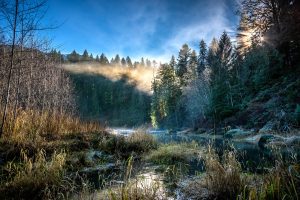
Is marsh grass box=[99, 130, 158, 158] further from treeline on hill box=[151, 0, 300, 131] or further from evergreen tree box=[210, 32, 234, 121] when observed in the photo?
evergreen tree box=[210, 32, 234, 121]

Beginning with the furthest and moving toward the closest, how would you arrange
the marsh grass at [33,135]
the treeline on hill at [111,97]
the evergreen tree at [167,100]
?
1. the treeline on hill at [111,97]
2. the evergreen tree at [167,100]
3. the marsh grass at [33,135]

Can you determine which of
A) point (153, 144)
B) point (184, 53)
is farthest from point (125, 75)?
point (153, 144)

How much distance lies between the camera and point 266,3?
75.3 ft

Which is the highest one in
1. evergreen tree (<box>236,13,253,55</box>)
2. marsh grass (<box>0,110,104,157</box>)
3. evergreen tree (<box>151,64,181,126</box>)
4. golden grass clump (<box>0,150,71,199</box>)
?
evergreen tree (<box>236,13,253,55</box>)

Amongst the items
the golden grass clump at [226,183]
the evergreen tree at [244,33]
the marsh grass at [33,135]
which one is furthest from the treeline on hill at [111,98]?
the golden grass clump at [226,183]

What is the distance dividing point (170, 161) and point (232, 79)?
3786 cm

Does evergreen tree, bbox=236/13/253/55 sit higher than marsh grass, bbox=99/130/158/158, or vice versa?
evergreen tree, bbox=236/13/253/55

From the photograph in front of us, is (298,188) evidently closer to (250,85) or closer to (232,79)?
(250,85)

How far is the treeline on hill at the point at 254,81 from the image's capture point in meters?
22.1

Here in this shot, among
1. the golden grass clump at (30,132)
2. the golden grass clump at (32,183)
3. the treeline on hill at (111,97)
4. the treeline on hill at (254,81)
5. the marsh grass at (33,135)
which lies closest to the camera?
the golden grass clump at (32,183)

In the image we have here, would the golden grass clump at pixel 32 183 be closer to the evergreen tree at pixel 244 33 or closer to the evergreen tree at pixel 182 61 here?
the evergreen tree at pixel 244 33

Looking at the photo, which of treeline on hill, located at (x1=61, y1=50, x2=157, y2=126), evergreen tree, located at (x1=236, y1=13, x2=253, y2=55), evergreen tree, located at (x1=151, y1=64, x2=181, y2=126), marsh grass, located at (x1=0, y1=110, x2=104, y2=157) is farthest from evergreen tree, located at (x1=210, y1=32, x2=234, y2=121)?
treeline on hill, located at (x1=61, y1=50, x2=157, y2=126)

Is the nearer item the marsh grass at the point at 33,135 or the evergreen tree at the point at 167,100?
the marsh grass at the point at 33,135

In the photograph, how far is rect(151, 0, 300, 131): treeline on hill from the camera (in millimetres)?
22062
